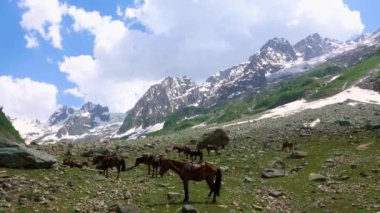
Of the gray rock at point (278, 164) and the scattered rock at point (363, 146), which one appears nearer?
the gray rock at point (278, 164)

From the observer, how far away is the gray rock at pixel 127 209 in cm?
2384

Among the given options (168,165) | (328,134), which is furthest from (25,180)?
(328,134)

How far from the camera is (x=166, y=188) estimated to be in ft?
102

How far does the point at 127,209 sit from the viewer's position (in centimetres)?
2400

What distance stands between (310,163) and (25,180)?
28.0 meters

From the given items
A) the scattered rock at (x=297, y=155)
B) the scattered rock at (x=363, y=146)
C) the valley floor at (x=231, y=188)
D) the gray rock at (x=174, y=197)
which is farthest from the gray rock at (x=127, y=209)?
the scattered rock at (x=363, y=146)

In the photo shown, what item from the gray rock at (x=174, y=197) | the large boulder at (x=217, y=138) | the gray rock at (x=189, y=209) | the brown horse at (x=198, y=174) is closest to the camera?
the gray rock at (x=189, y=209)

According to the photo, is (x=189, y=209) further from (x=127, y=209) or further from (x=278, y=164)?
(x=278, y=164)

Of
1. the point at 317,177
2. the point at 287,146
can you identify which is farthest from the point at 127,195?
the point at 287,146

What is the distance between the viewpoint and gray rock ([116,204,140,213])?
78.2 ft

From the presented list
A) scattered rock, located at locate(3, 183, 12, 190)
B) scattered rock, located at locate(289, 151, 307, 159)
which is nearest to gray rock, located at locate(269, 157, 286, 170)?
scattered rock, located at locate(289, 151, 307, 159)

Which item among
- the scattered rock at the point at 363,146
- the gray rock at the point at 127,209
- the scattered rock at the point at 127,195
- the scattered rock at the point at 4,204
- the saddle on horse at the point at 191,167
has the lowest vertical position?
the gray rock at the point at 127,209

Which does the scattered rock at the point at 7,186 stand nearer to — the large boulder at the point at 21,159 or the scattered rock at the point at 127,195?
the large boulder at the point at 21,159

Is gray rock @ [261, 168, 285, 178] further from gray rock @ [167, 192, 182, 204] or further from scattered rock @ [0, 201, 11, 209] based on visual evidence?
scattered rock @ [0, 201, 11, 209]
